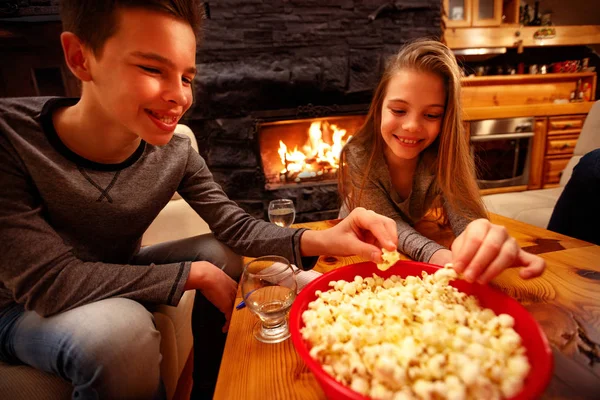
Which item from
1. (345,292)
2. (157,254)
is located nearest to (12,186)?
(157,254)

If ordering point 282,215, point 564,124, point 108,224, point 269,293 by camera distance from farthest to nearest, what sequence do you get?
point 564,124 < point 282,215 < point 108,224 < point 269,293

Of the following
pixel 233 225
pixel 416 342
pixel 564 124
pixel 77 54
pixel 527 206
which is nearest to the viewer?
pixel 416 342

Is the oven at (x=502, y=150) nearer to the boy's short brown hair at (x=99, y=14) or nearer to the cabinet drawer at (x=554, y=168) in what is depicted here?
the cabinet drawer at (x=554, y=168)

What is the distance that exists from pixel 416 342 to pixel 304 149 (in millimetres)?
2655

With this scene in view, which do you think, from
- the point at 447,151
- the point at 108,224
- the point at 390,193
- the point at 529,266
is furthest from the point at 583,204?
the point at 108,224

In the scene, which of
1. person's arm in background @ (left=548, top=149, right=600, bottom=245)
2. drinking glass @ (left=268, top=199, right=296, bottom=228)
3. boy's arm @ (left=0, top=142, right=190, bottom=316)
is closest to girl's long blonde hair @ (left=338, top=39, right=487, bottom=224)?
drinking glass @ (left=268, top=199, right=296, bottom=228)

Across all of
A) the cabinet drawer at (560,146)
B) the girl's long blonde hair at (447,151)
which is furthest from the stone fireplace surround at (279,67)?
the cabinet drawer at (560,146)

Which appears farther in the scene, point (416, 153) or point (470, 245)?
point (416, 153)

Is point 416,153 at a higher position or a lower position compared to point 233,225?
higher

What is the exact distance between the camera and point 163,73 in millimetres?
781

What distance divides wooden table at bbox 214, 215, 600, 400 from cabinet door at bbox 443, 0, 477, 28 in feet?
10.1

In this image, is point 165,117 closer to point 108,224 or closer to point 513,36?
point 108,224

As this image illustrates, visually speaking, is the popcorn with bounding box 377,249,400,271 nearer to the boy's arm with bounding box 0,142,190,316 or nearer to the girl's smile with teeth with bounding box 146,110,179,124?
the boy's arm with bounding box 0,142,190,316

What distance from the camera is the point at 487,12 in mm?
3328
